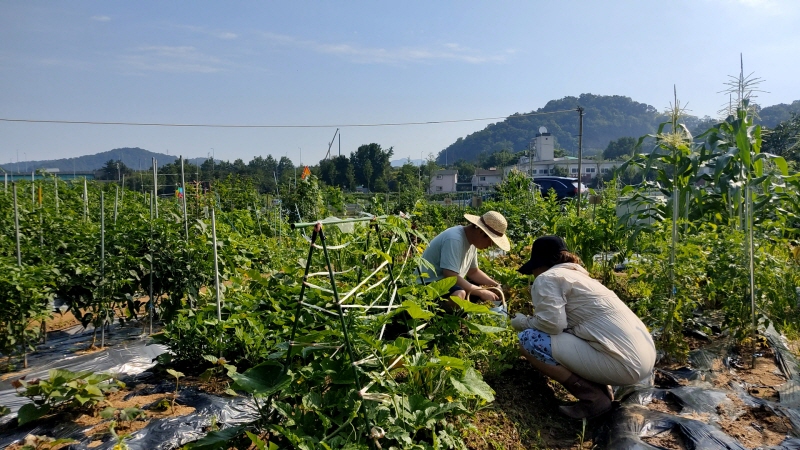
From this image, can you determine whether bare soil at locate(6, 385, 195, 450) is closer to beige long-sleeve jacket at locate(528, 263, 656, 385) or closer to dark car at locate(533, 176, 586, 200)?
beige long-sleeve jacket at locate(528, 263, 656, 385)

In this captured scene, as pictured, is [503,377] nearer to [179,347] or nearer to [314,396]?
[314,396]

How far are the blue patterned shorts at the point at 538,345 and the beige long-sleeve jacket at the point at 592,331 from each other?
0.05m

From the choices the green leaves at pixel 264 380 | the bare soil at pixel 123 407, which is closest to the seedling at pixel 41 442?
the bare soil at pixel 123 407

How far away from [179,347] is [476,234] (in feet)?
7.82

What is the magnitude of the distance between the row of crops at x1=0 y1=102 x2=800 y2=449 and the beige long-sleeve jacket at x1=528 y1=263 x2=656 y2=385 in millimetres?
399

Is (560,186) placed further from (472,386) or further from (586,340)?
(472,386)

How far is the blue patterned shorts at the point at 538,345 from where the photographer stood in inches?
134

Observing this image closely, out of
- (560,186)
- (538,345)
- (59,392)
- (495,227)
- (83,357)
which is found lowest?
(83,357)

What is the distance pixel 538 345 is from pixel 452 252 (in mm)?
1037

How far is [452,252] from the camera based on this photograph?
4.17 metres

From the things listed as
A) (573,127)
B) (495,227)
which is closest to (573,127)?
(573,127)

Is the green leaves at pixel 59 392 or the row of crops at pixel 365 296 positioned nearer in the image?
the row of crops at pixel 365 296

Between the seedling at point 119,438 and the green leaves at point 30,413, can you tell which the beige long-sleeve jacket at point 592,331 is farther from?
the green leaves at point 30,413

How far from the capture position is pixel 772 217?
664 centimetres
